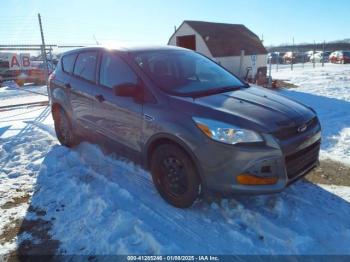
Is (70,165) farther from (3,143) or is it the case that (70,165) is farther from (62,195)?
(3,143)

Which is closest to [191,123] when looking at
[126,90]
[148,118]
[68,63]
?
[148,118]

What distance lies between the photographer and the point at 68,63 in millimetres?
5152

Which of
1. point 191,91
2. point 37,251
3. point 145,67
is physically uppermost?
point 145,67

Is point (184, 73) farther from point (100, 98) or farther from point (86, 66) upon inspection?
point (86, 66)

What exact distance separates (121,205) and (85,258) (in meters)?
0.84

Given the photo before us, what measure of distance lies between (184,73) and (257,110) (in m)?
1.27

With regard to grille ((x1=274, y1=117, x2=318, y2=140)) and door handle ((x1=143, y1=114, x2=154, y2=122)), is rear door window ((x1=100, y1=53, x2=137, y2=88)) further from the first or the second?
grille ((x1=274, y1=117, x2=318, y2=140))

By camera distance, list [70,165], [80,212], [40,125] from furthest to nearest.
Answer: [40,125], [70,165], [80,212]

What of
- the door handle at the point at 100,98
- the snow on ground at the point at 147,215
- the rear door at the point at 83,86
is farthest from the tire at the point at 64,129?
the door handle at the point at 100,98

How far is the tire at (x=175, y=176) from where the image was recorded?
306 cm

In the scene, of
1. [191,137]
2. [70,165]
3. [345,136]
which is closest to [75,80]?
[70,165]

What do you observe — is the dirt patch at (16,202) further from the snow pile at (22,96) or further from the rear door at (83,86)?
the snow pile at (22,96)

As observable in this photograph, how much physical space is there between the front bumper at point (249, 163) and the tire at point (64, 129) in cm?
307

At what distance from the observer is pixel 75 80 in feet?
15.6
